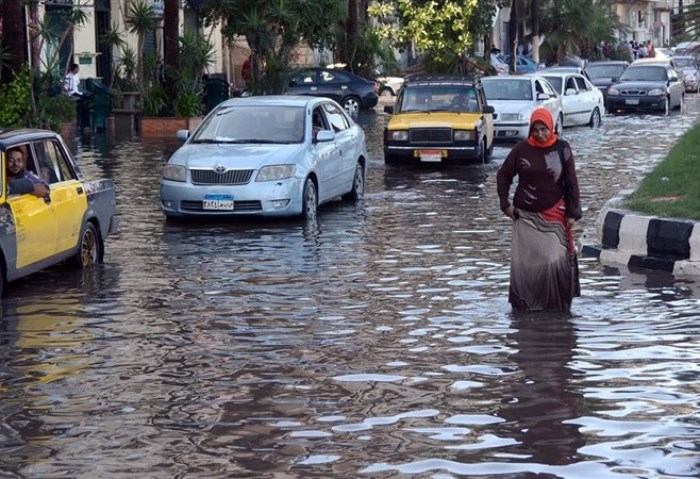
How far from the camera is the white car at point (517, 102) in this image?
32500 millimetres

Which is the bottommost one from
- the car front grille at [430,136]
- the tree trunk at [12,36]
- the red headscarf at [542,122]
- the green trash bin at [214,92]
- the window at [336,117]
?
the car front grille at [430,136]

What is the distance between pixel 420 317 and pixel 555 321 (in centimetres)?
99

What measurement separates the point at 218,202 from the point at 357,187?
143 inches

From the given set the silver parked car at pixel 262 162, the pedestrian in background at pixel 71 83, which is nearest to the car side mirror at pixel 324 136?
the silver parked car at pixel 262 162

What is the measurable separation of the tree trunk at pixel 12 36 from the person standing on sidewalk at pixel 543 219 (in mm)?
18224

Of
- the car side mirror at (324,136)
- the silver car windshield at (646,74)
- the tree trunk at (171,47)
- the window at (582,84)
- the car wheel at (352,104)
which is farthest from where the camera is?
the silver car windshield at (646,74)

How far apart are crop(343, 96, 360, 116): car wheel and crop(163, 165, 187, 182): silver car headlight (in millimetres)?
28261

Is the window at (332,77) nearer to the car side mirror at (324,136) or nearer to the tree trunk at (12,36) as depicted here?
the tree trunk at (12,36)

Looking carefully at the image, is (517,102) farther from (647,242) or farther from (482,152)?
(647,242)

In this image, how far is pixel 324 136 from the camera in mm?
19219

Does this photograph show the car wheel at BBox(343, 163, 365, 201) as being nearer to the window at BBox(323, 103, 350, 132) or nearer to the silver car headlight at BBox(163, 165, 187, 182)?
the window at BBox(323, 103, 350, 132)

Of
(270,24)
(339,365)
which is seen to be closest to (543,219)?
(339,365)

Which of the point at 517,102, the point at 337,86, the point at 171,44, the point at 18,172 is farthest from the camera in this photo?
the point at 337,86

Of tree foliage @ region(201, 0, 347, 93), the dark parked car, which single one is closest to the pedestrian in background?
tree foliage @ region(201, 0, 347, 93)
